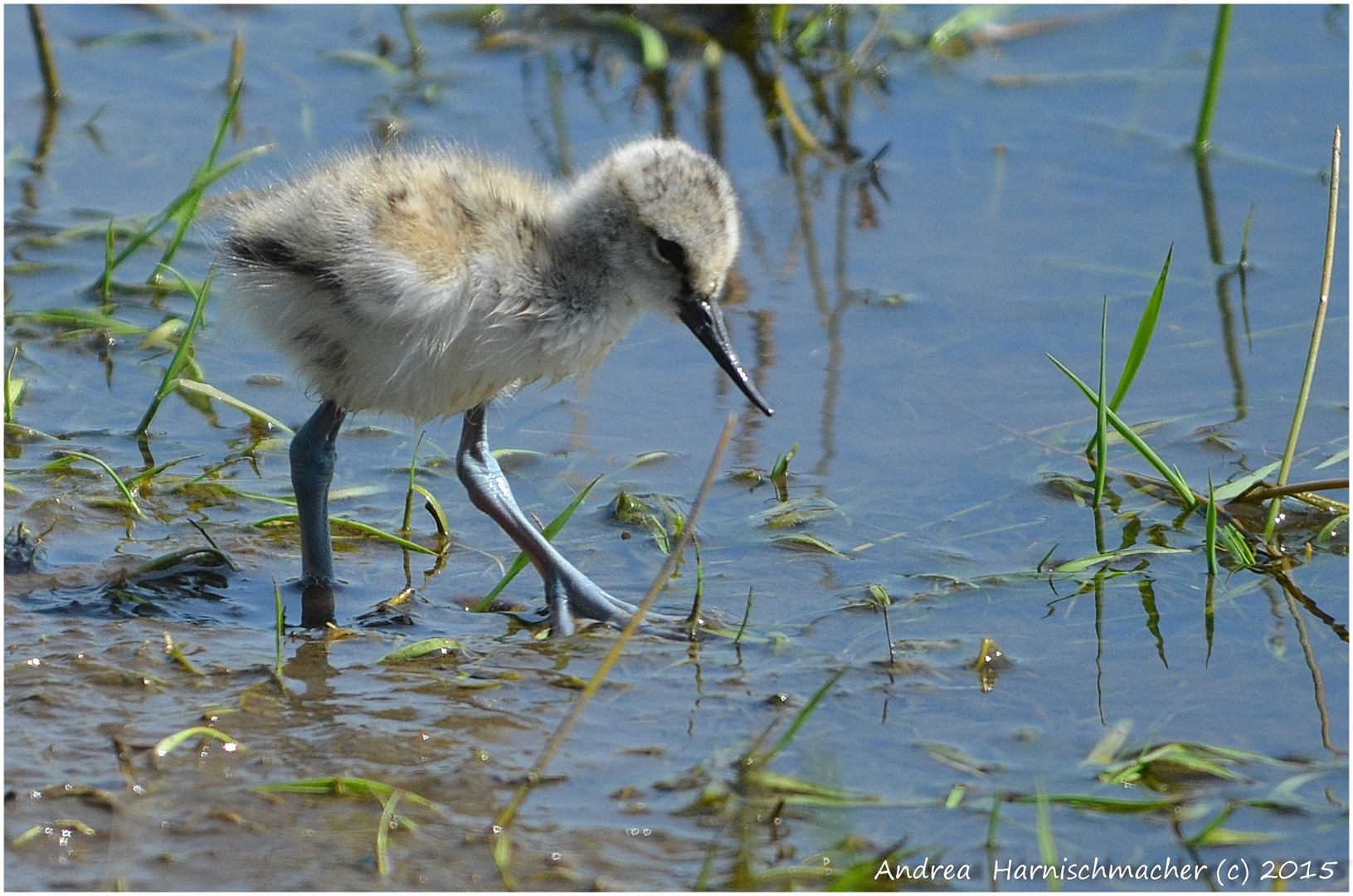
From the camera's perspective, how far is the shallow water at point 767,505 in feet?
9.51

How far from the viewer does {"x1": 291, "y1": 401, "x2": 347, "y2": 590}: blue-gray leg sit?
384 centimetres

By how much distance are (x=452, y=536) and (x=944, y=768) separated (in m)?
1.56

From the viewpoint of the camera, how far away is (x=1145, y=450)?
3.70 m

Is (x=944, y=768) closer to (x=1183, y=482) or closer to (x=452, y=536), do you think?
(x=1183, y=482)

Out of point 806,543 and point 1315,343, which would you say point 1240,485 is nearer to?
point 1315,343

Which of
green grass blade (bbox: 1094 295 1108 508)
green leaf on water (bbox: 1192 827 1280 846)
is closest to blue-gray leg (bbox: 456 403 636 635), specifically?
green grass blade (bbox: 1094 295 1108 508)

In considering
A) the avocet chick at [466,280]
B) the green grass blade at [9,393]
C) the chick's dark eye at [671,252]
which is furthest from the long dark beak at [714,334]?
the green grass blade at [9,393]

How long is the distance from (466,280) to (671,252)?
1.59 ft

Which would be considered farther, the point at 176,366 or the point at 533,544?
the point at 176,366

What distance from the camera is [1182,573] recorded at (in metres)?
3.87

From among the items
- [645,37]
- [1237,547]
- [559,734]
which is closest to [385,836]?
Result: [559,734]

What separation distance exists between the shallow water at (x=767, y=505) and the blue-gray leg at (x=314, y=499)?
4.7 inches

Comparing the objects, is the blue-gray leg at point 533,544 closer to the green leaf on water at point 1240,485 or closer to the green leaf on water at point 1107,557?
the green leaf on water at point 1107,557

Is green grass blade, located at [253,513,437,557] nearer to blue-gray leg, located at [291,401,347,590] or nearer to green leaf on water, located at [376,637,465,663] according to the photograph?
blue-gray leg, located at [291,401,347,590]
